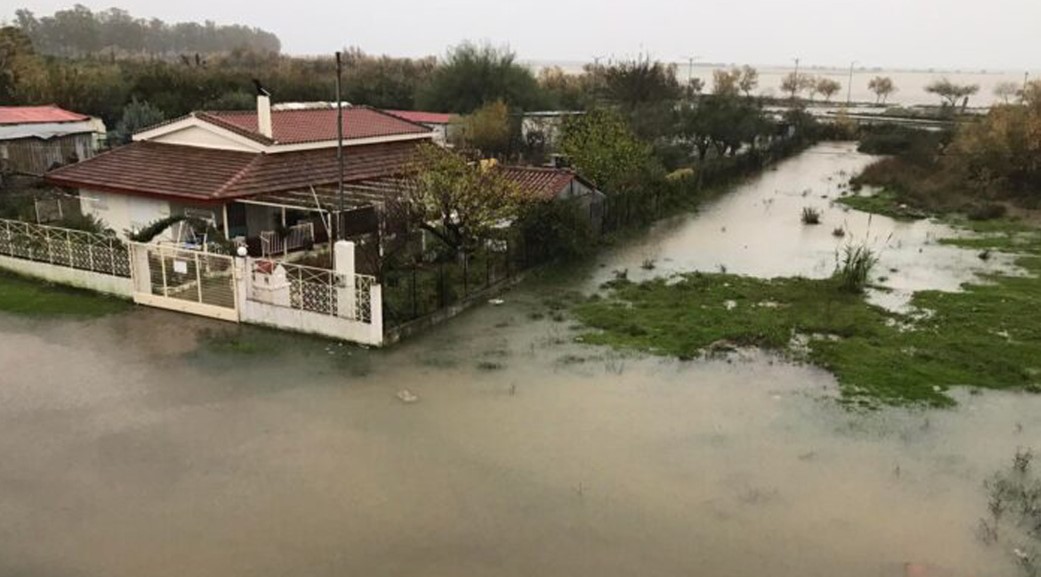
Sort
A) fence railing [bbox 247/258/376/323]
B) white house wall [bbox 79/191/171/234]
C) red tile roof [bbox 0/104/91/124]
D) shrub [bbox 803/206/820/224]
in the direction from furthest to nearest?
red tile roof [bbox 0/104/91/124] < shrub [bbox 803/206/820/224] < white house wall [bbox 79/191/171/234] < fence railing [bbox 247/258/376/323]

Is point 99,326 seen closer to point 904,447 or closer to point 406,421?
point 406,421

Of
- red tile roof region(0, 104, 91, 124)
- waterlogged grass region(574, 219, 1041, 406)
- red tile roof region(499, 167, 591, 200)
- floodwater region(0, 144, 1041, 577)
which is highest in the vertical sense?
red tile roof region(0, 104, 91, 124)

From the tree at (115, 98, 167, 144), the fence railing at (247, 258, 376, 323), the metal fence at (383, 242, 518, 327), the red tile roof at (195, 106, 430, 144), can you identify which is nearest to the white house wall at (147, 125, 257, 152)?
the red tile roof at (195, 106, 430, 144)

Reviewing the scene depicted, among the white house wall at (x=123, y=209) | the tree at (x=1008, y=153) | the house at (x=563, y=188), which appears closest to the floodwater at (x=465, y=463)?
the white house wall at (x=123, y=209)

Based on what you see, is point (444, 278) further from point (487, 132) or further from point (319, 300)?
point (487, 132)

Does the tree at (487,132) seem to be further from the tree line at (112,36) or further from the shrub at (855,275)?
the tree line at (112,36)

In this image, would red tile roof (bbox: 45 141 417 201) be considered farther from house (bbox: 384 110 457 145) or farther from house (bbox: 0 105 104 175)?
house (bbox: 384 110 457 145)

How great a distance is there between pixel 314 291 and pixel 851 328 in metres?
9.73

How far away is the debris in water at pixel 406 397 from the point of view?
11.6 m

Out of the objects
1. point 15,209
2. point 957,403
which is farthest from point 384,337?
point 15,209

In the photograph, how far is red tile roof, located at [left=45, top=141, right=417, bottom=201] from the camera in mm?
18859

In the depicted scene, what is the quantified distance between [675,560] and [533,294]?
977 centimetres

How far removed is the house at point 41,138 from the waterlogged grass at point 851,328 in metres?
22.7

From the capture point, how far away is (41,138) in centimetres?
2902
